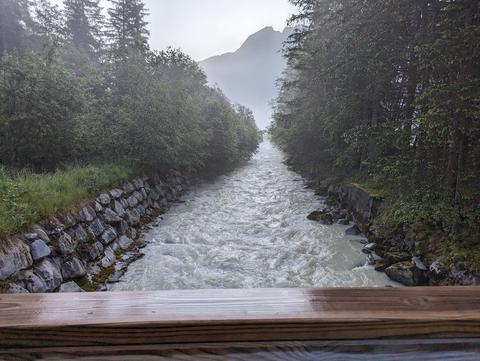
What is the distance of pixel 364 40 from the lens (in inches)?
337

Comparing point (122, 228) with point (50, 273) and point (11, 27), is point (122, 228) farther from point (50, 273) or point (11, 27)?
point (11, 27)

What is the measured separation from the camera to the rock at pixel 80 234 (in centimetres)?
571

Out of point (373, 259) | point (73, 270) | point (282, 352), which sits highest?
point (282, 352)

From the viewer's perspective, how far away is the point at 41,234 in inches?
189

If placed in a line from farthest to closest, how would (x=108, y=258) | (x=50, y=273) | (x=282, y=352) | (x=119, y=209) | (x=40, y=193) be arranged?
1. (x=119, y=209)
2. (x=108, y=258)
3. (x=40, y=193)
4. (x=50, y=273)
5. (x=282, y=352)

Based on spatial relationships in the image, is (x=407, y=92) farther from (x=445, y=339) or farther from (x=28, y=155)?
(x=28, y=155)

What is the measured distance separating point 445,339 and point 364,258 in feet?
21.4

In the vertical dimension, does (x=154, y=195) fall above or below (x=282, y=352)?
below

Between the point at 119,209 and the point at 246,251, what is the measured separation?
3.36m

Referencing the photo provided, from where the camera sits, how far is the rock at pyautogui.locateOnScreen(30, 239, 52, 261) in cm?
445

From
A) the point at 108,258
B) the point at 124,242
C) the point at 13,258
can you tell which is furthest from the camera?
the point at 124,242

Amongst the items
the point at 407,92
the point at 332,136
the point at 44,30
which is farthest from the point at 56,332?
the point at 44,30

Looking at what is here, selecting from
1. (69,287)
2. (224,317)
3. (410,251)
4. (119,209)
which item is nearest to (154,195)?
(119,209)

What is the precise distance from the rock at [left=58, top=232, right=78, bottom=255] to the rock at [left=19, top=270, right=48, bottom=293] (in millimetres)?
847
